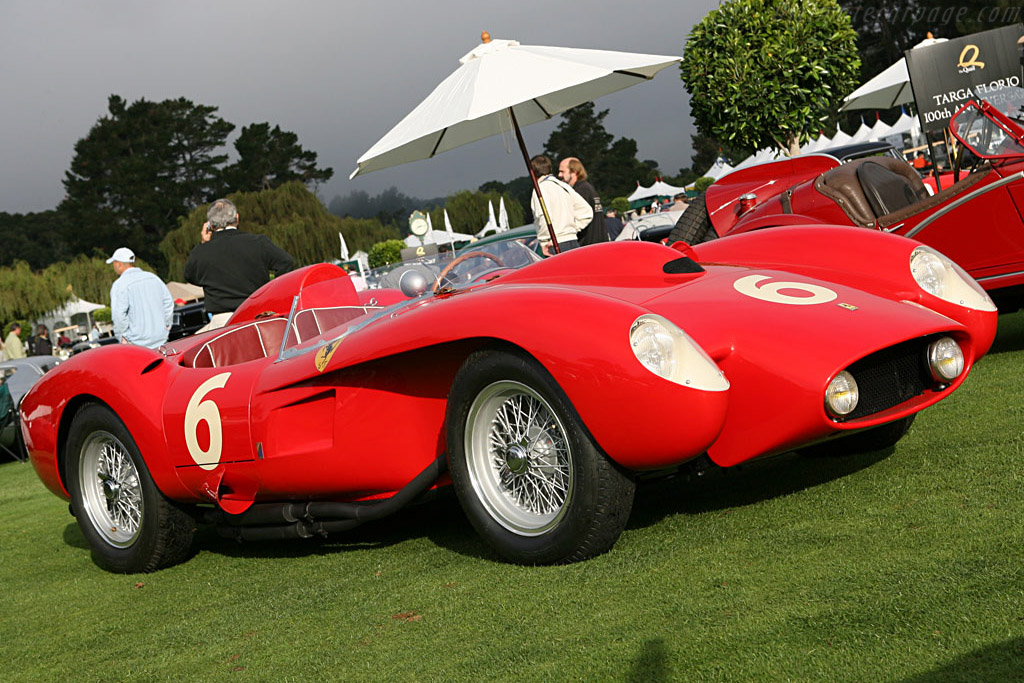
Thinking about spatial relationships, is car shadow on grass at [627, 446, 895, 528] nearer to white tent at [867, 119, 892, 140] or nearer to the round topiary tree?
the round topiary tree

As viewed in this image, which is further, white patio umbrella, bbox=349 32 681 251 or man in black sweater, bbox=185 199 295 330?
man in black sweater, bbox=185 199 295 330

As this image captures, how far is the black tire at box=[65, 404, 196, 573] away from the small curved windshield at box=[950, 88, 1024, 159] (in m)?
5.17

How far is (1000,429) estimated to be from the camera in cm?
408

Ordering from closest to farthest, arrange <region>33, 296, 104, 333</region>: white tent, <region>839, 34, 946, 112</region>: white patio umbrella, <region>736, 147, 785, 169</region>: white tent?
<region>839, 34, 946, 112</region>: white patio umbrella
<region>736, 147, 785, 169</region>: white tent
<region>33, 296, 104, 333</region>: white tent

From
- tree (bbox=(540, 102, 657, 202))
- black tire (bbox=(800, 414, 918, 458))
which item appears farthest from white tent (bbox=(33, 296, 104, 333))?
tree (bbox=(540, 102, 657, 202))

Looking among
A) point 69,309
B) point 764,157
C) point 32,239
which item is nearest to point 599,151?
point 32,239

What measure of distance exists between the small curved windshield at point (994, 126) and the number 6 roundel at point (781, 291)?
3.43 metres

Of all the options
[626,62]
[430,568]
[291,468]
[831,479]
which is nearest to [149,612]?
[291,468]

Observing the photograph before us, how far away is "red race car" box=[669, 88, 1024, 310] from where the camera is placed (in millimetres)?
5977

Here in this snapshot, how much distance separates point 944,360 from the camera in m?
3.27

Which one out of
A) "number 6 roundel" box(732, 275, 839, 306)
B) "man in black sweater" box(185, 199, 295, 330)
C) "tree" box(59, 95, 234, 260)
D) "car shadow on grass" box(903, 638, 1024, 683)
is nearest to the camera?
"car shadow on grass" box(903, 638, 1024, 683)

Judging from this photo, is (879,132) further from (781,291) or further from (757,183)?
(781,291)

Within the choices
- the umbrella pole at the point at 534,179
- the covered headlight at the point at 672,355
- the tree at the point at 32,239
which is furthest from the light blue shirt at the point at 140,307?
the tree at the point at 32,239

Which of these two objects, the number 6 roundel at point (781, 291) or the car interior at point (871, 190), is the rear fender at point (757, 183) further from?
the number 6 roundel at point (781, 291)
